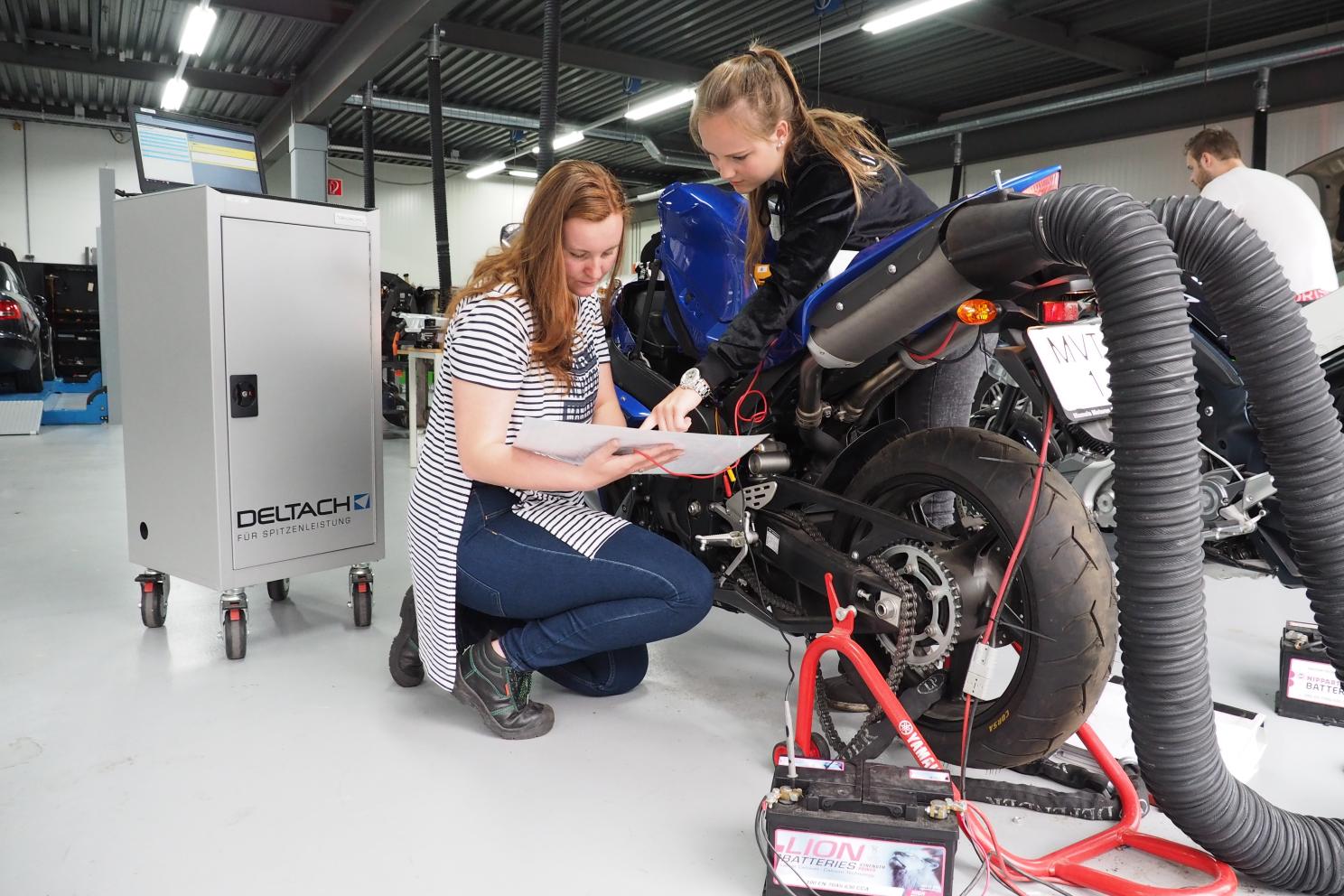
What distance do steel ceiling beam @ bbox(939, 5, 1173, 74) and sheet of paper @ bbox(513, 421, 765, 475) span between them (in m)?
7.01

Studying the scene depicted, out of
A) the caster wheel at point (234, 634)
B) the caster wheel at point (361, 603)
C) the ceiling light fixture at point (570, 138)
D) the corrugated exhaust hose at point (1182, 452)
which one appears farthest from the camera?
the ceiling light fixture at point (570, 138)

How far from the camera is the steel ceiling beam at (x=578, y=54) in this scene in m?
8.20

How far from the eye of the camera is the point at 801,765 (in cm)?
133

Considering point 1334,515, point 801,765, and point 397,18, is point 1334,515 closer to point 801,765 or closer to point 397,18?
point 801,765

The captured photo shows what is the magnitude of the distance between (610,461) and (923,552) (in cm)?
58

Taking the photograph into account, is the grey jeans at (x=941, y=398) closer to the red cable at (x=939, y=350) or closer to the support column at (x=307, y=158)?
the red cable at (x=939, y=350)

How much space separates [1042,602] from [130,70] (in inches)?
446

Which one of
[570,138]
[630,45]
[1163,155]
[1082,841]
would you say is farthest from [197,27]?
[1163,155]

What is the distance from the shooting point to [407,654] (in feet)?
6.70

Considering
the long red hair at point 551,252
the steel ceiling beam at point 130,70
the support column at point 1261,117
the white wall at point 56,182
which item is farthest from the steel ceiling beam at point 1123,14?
the white wall at point 56,182

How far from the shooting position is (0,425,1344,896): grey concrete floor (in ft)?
4.45

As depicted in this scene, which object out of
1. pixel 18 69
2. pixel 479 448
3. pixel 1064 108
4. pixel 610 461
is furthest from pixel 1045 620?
pixel 18 69

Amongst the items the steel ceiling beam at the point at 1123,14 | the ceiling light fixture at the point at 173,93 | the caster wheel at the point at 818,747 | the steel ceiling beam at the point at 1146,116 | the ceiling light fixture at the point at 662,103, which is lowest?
the caster wheel at the point at 818,747

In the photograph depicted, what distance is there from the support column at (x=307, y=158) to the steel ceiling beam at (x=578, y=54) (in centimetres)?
286
